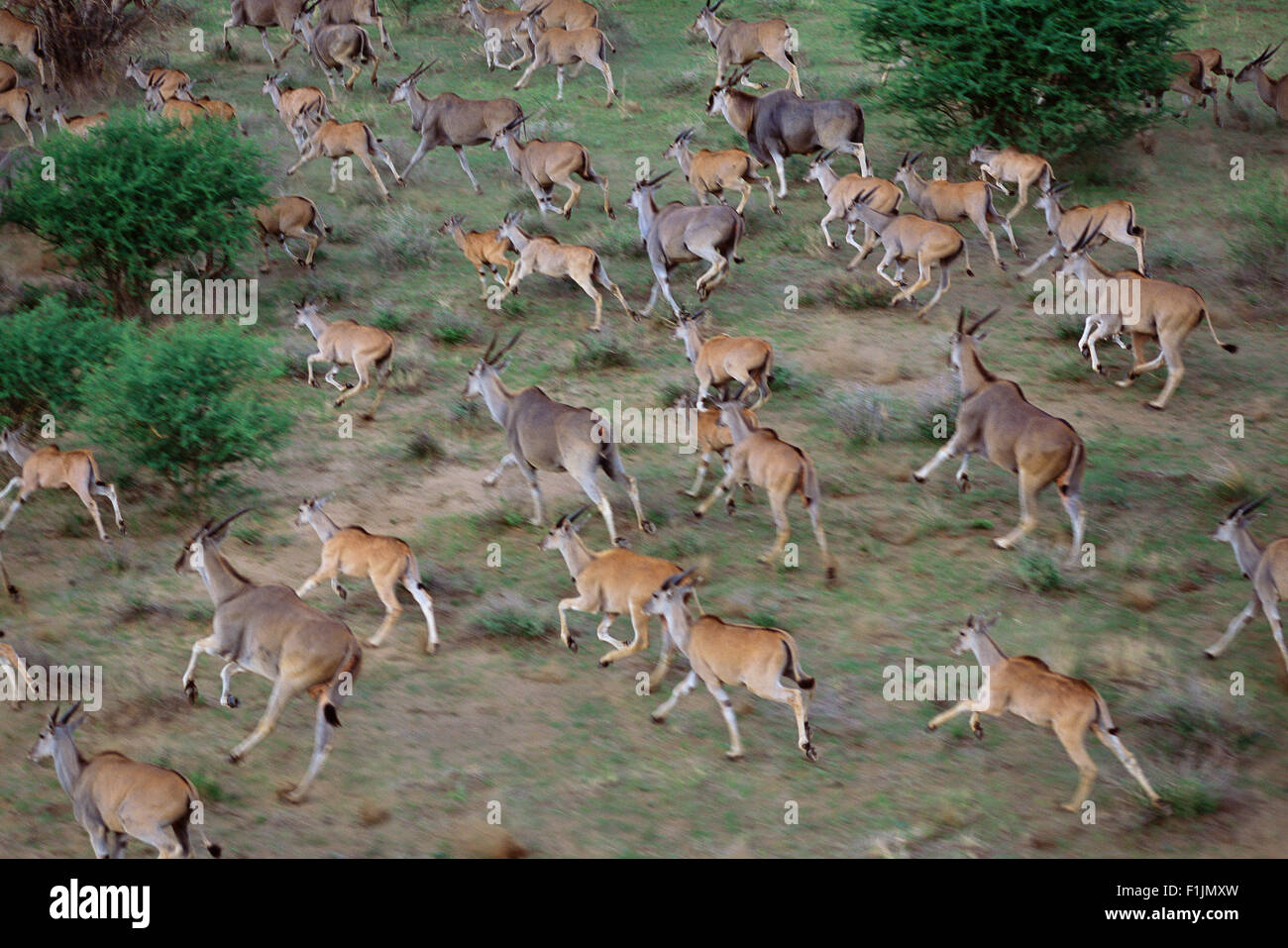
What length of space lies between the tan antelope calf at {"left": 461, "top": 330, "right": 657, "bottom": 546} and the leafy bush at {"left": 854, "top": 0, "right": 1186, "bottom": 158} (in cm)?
1001

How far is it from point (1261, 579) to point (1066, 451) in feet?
6.27

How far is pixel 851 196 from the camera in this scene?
657 inches

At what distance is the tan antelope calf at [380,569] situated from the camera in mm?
9758

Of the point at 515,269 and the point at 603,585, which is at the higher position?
the point at 515,269

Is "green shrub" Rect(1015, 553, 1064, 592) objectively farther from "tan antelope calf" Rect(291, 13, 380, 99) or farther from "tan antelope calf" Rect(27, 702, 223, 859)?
→ "tan antelope calf" Rect(291, 13, 380, 99)

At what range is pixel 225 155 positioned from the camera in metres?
16.1

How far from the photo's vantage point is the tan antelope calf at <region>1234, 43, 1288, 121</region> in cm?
2080

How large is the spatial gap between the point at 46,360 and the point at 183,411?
1.75 metres

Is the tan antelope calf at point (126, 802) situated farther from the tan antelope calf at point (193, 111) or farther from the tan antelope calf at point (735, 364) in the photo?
the tan antelope calf at point (193, 111)

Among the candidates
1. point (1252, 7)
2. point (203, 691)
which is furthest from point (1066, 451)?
point (1252, 7)

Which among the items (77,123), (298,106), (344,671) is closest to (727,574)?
(344,671)

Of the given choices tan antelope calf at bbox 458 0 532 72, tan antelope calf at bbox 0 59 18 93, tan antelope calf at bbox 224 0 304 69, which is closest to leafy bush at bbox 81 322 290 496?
tan antelope calf at bbox 0 59 18 93

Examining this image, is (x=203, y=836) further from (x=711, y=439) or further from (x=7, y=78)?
(x=7, y=78)

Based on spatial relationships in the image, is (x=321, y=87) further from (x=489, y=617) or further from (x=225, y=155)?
(x=489, y=617)
